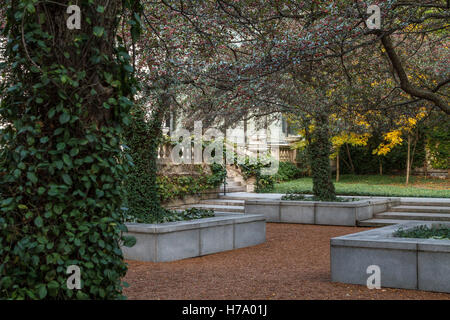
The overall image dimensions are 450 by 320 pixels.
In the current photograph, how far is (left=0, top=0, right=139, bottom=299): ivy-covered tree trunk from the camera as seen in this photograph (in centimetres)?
347

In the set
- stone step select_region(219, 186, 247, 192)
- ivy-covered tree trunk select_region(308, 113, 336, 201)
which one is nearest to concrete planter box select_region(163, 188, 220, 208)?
stone step select_region(219, 186, 247, 192)

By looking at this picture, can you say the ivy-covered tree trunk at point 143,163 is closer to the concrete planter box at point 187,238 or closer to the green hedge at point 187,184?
the concrete planter box at point 187,238

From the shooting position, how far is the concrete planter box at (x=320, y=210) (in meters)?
13.2

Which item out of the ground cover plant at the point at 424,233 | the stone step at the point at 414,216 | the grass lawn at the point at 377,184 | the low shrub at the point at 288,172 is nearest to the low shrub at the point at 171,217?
the ground cover plant at the point at 424,233

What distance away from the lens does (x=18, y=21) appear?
11.8 ft

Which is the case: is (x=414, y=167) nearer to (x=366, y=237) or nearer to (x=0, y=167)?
(x=366, y=237)

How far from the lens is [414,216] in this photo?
44.6 ft

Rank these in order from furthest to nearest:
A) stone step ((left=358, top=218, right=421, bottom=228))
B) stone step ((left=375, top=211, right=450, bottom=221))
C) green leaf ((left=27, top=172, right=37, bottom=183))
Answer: stone step ((left=375, top=211, right=450, bottom=221))
stone step ((left=358, top=218, right=421, bottom=228))
green leaf ((left=27, top=172, right=37, bottom=183))

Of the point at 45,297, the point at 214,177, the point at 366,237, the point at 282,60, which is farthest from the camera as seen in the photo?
the point at 214,177

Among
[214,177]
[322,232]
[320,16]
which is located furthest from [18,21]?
[214,177]

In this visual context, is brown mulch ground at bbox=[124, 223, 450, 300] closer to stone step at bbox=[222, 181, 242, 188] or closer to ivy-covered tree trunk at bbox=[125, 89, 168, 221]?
ivy-covered tree trunk at bbox=[125, 89, 168, 221]

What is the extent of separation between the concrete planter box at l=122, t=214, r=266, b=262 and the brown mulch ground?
193 millimetres

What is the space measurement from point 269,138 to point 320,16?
17.7 m

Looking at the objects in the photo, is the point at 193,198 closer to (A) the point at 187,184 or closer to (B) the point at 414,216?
(A) the point at 187,184
